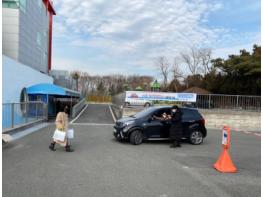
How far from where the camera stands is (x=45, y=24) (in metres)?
49.9

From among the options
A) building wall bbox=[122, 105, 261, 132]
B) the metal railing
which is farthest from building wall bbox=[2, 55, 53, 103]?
the metal railing

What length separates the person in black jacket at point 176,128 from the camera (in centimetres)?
1366

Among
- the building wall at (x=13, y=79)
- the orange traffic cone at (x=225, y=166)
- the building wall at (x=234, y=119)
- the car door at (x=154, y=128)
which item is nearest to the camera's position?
the orange traffic cone at (x=225, y=166)

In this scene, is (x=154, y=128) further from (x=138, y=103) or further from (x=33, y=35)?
(x=33, y=35)

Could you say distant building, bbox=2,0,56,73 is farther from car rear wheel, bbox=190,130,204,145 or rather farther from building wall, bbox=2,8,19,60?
car rear wheel, bbox=190,130,204,145

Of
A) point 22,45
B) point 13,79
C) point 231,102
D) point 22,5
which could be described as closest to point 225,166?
point 231,102

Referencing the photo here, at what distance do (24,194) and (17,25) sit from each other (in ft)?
102

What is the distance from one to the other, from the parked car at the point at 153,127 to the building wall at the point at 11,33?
23376 mm

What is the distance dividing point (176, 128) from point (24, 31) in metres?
27.8

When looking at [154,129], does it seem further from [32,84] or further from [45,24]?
[45,24]

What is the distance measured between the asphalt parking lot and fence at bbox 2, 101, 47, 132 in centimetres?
214

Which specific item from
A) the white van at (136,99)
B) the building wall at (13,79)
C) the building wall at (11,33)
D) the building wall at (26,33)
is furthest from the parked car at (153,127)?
the building wall at (26,33)

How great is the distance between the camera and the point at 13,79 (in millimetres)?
24891

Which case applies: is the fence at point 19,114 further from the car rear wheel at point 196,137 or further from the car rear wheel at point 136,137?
the car rear wheel at point 196,137
